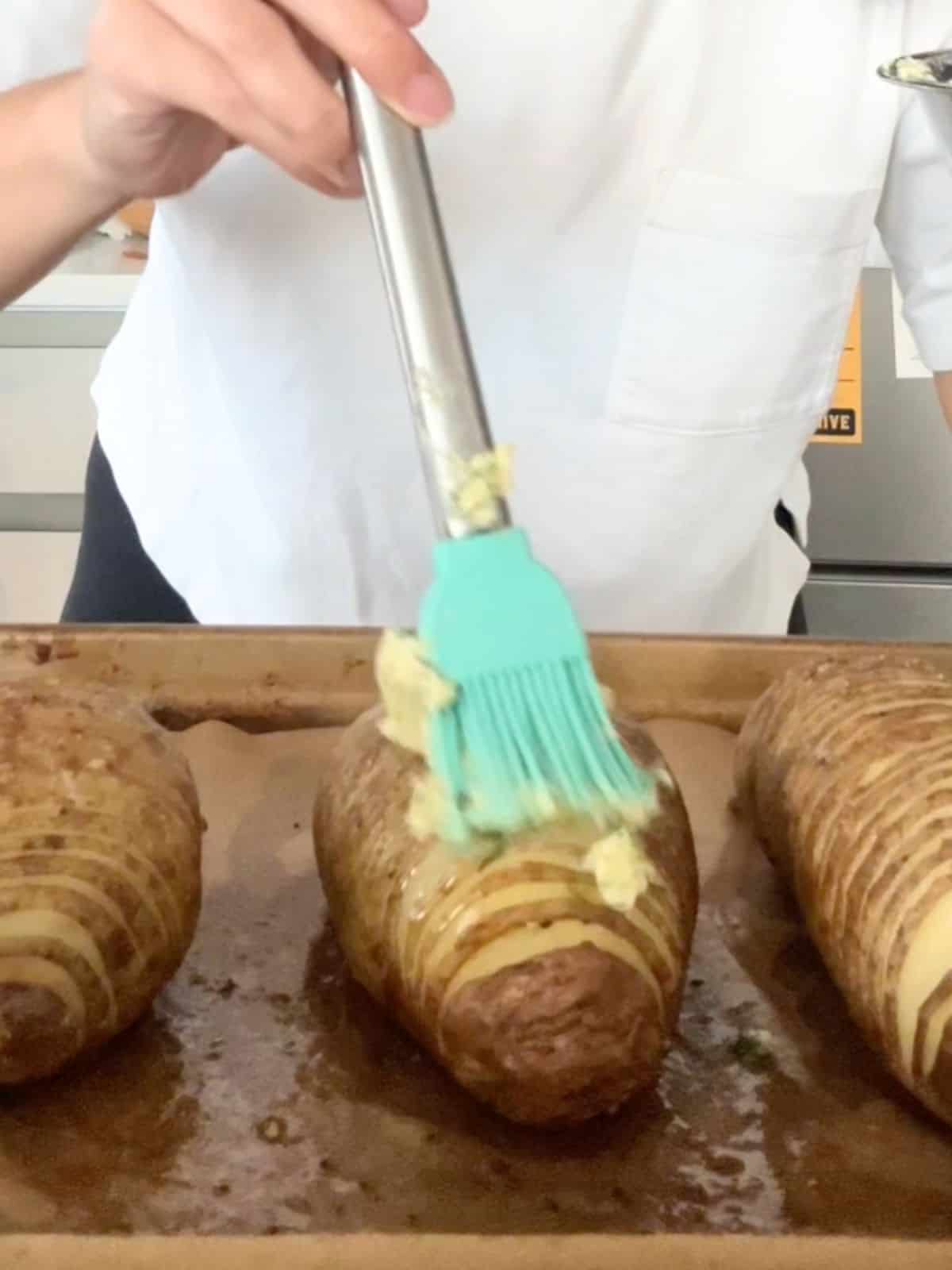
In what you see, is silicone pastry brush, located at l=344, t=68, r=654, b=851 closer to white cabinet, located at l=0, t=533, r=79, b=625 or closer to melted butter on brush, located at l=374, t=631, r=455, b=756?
melted butter on brush, located at l=374, t=631, r=455, b=756

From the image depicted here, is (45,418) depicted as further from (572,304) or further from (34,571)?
(572,304)

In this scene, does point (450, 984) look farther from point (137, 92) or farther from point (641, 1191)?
point (137, 92)

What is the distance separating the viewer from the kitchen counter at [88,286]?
4.76ft

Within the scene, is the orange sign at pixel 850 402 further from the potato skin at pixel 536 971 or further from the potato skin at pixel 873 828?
the potato skin at pixel 536 971

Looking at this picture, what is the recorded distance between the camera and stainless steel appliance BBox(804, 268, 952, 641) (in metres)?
1.47

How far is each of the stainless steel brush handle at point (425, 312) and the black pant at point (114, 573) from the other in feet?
1.61

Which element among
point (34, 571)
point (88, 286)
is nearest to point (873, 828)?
point (88, 286)

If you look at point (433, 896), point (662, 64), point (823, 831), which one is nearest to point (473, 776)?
point (433, 896)

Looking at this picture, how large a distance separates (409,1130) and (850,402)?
3.73 ft

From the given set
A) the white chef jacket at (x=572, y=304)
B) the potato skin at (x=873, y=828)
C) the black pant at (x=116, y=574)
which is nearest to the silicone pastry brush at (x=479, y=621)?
the potato skin at (x=873, y=828)

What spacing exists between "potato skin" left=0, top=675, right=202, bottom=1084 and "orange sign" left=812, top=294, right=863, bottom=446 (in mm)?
1048

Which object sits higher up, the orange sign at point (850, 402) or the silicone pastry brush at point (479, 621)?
the silicone pastry brush at point (479, 621)

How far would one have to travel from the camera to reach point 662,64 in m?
0.74

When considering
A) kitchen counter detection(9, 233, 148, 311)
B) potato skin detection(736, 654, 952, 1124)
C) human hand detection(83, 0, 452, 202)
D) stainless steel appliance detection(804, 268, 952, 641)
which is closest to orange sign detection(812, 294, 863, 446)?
stainless steel appliance detection(804, 268, 952, 641)
